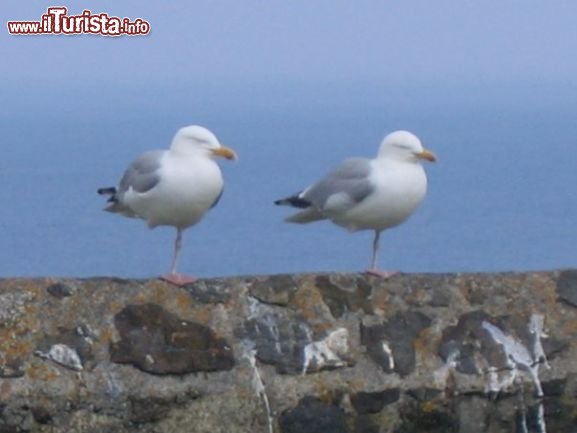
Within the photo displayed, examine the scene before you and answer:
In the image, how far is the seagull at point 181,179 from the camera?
7.18 metres

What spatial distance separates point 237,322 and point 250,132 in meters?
177

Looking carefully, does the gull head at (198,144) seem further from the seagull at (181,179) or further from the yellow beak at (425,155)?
the yellow beak at (425,155)

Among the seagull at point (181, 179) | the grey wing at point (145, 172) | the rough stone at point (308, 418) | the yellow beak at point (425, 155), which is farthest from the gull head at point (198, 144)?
the rough stone at point (308, 418)

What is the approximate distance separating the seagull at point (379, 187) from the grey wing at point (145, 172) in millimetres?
840

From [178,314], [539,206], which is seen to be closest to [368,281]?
[178,314]

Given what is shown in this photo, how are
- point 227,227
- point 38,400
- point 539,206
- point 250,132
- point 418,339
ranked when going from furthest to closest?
1. point 250,132
2. point 539,206
3. point 227,227
4. point 418,339
5. point 38,400

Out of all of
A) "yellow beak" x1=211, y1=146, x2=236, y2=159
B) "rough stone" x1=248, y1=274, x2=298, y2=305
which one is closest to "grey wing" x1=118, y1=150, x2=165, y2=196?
"yellow beak" x1=211, y1=146, x2=236, y2=159

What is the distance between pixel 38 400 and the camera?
6.14 metres

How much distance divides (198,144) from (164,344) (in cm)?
123

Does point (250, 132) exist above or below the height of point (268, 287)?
above

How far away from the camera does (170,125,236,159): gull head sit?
23.7 feet

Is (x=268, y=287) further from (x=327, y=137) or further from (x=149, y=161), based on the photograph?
(x=327, y=137)

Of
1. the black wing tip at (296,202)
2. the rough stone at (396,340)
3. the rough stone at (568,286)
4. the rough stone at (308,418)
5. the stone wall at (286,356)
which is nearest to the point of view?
the stone wall at (286,356)

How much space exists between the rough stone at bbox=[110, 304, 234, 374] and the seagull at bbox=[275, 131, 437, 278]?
4.42 ft
